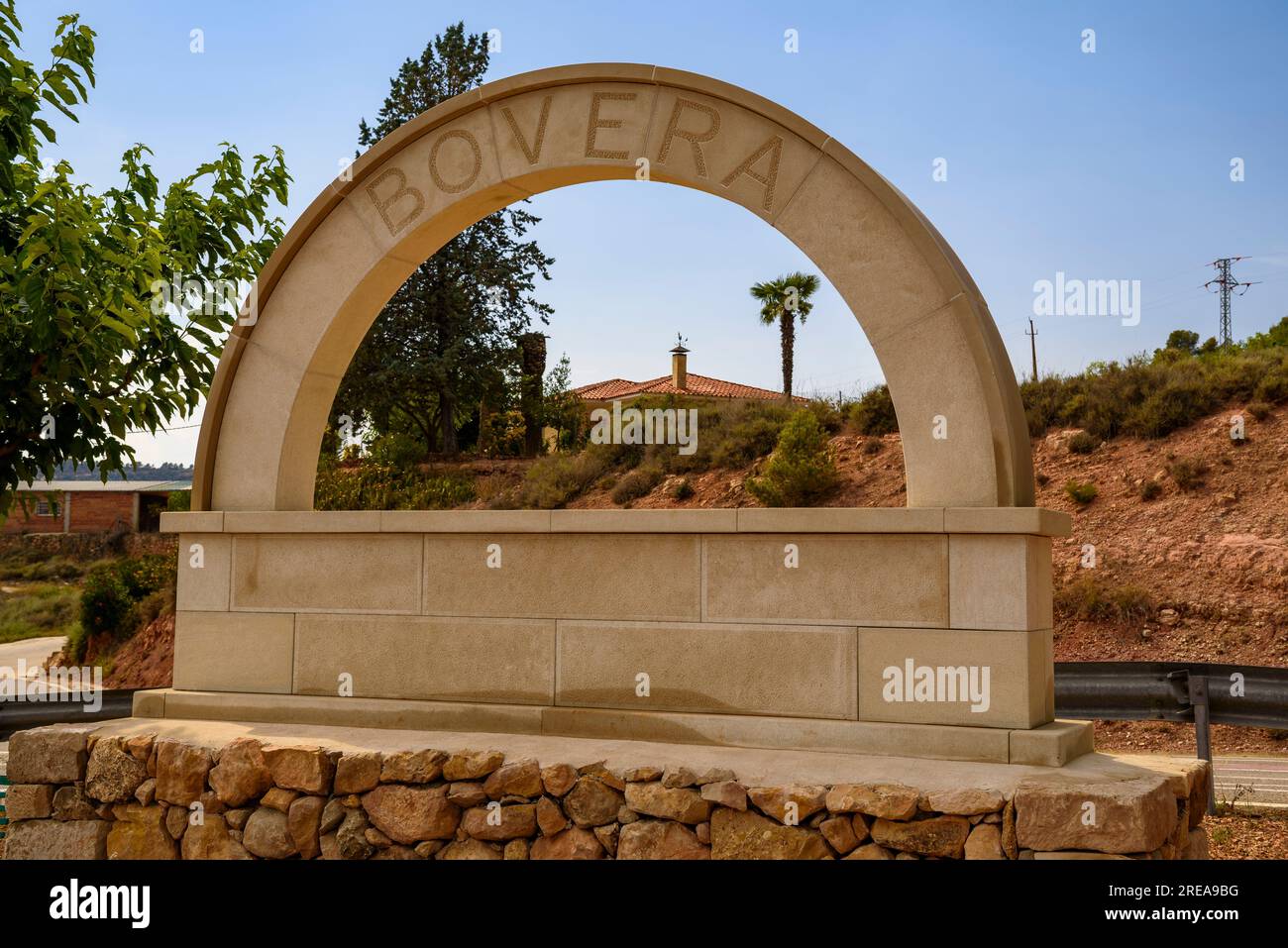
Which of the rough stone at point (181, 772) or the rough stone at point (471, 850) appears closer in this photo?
the rough stone at point (471, 850)

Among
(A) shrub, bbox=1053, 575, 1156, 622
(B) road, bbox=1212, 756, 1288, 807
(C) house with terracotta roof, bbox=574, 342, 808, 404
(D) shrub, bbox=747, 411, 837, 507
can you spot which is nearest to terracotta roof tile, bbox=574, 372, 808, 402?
(C) house with terracotta roof, bbox=574, 342, 808, 404

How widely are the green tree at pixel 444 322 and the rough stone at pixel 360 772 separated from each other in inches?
944

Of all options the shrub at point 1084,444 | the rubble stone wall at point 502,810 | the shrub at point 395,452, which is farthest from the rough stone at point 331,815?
the shrub at point 395,452

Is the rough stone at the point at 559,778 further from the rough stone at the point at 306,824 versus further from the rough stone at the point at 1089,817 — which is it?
the rough stone at the point at 1089,817

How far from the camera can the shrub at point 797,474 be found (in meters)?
22.4

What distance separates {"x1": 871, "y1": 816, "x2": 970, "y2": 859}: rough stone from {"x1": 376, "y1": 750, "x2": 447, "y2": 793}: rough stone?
2.19 metres

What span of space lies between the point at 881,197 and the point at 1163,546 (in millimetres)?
15344

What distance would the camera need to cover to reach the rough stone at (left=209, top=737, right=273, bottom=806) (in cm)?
562

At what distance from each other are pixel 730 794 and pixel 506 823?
1155mm

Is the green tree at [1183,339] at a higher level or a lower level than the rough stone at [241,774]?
higher

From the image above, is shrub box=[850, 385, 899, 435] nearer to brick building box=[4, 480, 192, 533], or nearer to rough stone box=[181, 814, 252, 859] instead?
rough stone box=[181, 814, 252, 859]

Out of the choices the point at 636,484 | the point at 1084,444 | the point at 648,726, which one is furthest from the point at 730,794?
the point at 636,484

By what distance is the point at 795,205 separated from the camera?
226 inches

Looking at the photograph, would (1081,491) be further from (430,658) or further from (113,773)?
(113,773)
